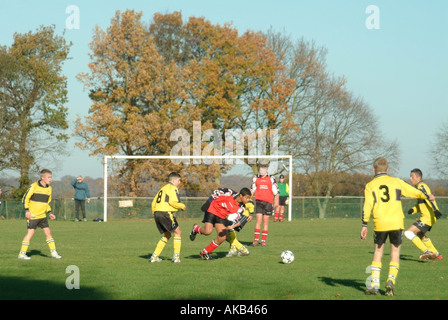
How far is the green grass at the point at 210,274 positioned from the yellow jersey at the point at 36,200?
95cm

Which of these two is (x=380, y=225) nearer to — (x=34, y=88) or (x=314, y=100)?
(x=34, y=88)

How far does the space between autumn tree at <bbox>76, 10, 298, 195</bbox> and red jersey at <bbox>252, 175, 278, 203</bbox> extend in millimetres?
22722

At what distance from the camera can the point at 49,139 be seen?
1779 inches

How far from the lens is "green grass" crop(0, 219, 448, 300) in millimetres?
9062

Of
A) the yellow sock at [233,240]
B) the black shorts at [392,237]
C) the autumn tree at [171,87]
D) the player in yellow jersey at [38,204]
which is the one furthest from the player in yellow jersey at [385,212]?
the autumn tree at [171,87]

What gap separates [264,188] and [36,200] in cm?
651

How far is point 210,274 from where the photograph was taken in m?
11.1

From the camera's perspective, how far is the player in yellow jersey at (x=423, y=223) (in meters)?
13.8

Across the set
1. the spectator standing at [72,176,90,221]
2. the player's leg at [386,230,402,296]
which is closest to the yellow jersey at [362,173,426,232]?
the player's leg at [386,230,402,296]

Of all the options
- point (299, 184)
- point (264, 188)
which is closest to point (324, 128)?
point (299, 184)

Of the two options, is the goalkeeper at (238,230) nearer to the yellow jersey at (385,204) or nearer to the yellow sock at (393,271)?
the yellow jersey at (385,204)

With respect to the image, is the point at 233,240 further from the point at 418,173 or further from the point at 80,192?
the point at 80,192

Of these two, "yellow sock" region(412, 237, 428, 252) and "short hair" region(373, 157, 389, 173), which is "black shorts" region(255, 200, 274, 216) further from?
"short hair" region(373, 157, 389, 173)

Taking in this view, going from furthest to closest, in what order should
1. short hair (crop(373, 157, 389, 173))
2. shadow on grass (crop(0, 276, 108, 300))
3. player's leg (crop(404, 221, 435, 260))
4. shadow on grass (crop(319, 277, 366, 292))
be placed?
player's leg (crop(404, 221, 435, 260)) → shadow on grass (crop(319, 277, 366, 292)) → short hair (crop(373, 157, 389, 173)) → shadow on grass (crop(0, 276, 108, 300))
